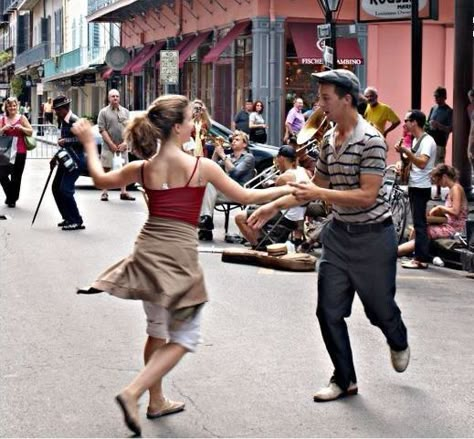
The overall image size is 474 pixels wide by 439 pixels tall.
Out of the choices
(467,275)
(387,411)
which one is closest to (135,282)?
(387,411)

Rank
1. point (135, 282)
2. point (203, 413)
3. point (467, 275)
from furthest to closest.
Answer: point (467, 275) < point (203, 413) < point (135, 282)

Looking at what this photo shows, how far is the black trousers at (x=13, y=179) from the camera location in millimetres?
17469

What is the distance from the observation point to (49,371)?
7.10m

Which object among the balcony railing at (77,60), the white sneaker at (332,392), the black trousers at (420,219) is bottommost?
the white sneaker at (332,392)

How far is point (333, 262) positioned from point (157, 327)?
1199 millimetres

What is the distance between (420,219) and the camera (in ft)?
39.3

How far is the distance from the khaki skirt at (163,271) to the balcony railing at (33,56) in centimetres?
6233

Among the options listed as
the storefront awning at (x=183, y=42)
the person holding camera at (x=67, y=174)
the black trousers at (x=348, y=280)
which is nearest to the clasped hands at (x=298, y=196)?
the black trousers at (x=348, y=280)

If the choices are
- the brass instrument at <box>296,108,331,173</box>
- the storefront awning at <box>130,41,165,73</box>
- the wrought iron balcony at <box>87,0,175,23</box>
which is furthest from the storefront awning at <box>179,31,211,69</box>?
the brass instrument at <box>296,108,331,173</box>

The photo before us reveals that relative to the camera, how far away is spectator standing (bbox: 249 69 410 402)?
626 cm

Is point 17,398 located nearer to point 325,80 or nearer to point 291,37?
point 325,80

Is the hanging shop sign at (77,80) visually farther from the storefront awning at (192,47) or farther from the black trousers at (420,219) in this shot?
the black trousers at (420,219)

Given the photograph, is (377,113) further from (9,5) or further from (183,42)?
(9,5)

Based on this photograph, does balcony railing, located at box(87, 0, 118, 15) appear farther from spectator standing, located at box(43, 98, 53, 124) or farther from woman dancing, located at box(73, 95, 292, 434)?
woman dancing, located at box(73, 95, 292, 434)
